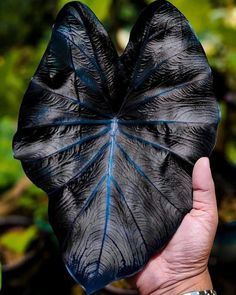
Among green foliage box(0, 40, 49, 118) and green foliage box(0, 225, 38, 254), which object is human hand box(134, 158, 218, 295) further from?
green foliage box(0, 40, 49, 118)

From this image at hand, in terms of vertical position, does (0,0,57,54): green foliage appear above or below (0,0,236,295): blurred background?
above

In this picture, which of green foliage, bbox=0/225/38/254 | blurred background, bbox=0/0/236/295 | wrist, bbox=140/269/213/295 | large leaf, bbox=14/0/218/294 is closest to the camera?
large leaf, bbox=14/0/218/294

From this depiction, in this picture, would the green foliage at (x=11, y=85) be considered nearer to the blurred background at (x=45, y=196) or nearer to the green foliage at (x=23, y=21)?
the blurred background at (x=45, y=196)

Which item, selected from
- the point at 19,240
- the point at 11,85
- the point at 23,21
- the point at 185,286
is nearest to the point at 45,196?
the point at 19,240

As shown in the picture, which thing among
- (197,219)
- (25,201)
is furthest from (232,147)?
(197,219)

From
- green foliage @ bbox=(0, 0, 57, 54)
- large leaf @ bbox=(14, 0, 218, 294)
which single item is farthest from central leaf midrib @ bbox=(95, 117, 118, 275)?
green foliage @ bbox=(0, 0, 57, 54)

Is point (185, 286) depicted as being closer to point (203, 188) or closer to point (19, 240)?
point (203, 188)

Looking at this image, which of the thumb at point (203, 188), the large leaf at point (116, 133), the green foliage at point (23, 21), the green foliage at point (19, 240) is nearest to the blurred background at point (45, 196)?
the green foliage at point (19, 240)
